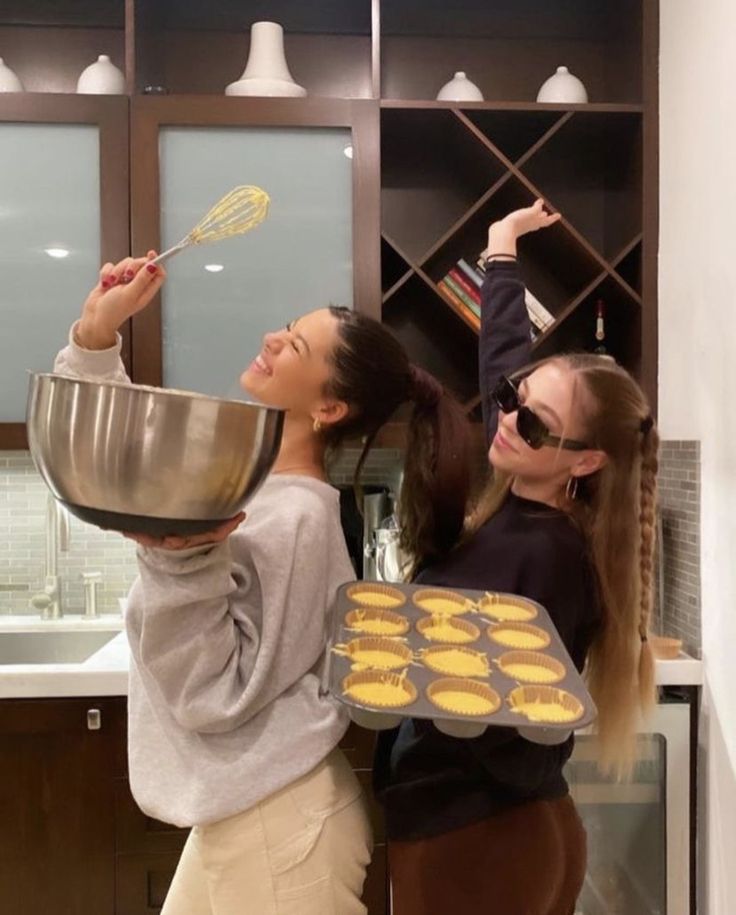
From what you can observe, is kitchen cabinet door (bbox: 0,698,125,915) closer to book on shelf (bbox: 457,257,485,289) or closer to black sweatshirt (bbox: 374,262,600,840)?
black sweatshirt (bbox: 374,262,600,840)

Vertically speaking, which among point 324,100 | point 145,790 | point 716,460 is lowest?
point 145,790

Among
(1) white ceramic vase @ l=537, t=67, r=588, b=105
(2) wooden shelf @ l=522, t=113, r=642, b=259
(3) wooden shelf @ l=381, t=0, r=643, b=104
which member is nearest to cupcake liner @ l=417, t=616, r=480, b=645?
(2) wooden shelf @ l=522, t=113, r=642, b=259

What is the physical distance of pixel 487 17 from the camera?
85.8 inches

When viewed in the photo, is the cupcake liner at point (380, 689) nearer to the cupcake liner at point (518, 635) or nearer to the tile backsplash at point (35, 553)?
the cupcake liner at point (518, 635)

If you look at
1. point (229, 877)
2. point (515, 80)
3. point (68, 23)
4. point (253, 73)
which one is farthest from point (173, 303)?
point (229, 877)

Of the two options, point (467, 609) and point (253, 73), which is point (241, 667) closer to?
point (467, 609)

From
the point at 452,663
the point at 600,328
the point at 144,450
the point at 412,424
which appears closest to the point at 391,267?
the point at 600,328

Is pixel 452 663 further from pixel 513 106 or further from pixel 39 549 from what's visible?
pixel 39 549

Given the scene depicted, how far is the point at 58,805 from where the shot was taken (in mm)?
1703

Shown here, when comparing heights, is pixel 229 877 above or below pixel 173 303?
below

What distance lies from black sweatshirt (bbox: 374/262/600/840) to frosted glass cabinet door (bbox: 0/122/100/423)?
3.77 feet

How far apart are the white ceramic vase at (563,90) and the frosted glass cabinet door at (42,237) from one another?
3.39ft

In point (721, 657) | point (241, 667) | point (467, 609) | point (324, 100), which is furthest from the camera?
point (324, 100)

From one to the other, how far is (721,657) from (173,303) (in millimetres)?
1365
